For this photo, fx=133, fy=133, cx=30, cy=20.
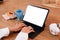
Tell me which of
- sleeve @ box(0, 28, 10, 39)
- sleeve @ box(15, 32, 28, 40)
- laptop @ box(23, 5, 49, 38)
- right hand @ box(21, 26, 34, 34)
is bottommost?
sleeve @ box(0, 28, 10, 39)

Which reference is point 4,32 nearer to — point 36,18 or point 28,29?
point 28,29

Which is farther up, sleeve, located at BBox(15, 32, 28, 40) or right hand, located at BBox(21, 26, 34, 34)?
right hand, located at BBox(21, 26, 34, 34)

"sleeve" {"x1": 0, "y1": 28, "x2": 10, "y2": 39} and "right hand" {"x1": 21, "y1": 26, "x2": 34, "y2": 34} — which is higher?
"right hand" {"x1": 21, "y1": 26, "x2": 34, "y2": 34}

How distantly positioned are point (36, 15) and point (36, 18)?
3 cm

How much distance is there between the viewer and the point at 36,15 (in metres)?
1.27

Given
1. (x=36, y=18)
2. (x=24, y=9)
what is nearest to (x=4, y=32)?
(x=36, y=18)

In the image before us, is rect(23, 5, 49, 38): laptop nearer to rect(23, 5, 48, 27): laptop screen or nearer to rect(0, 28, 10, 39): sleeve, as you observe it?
rect(23, 5, 48, 27): laptop screen

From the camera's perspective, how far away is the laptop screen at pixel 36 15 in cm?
121

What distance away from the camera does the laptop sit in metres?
1.21

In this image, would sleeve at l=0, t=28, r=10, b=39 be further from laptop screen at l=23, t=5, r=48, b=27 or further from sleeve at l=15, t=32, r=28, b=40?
laptop screen at l=23, t=5, r=48, b=27

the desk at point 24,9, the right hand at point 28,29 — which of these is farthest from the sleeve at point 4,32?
the right hand at point 28,29

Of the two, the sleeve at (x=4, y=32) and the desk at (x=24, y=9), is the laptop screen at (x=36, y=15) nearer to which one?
the desk at (x=24, y=9)

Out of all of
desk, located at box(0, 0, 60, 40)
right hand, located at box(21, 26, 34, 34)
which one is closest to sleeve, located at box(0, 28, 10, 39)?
desk, located at box(0, 0, 60, 40)

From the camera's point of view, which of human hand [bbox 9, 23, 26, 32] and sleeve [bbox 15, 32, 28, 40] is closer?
sleeve [bbox 15, 32, 28, 40]
